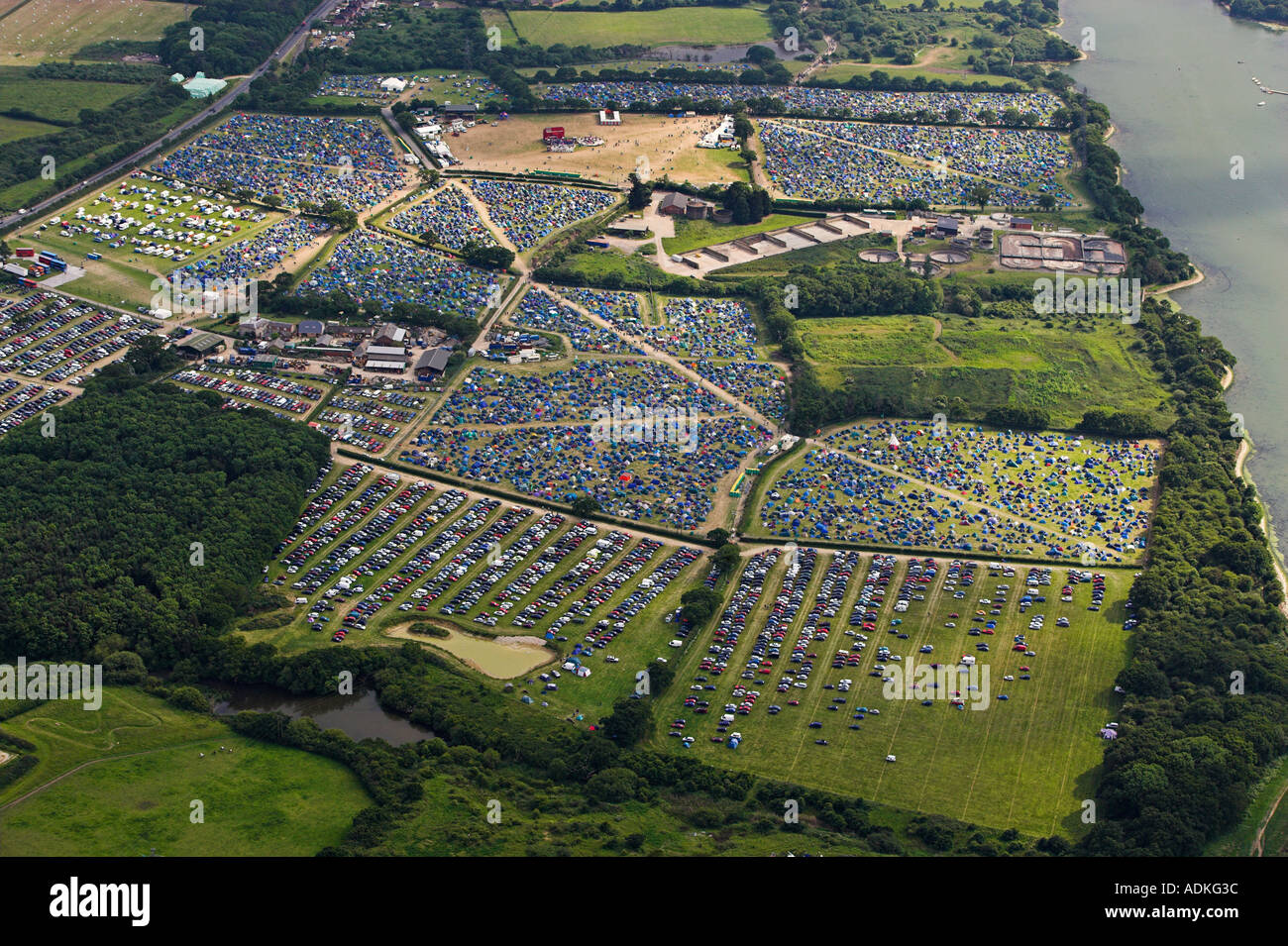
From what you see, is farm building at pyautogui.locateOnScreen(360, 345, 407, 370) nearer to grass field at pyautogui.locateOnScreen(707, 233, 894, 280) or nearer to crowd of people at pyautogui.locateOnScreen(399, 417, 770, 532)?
crowd of people at pyautogui.locateOnScreen(399, 417, 770, 532)

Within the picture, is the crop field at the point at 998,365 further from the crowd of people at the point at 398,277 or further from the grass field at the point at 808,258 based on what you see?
the crowd of people at the point at 398,277

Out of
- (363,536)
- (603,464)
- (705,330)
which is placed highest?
(705,330)

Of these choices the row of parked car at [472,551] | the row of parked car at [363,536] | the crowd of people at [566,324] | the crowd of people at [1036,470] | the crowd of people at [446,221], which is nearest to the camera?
the row of parked car at [472,551]

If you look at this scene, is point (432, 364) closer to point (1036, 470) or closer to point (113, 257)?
point (113, 257)

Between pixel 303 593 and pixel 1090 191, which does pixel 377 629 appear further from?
pixel 1090 191

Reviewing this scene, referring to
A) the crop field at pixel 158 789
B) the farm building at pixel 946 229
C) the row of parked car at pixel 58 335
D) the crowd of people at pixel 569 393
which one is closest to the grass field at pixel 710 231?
the farm building at pixel 946 229

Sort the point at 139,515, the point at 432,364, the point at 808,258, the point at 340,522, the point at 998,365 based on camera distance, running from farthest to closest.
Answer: the point at 808,258, the point at 998,365, the point at 432,364, the point at 340,522, the point at 139,515

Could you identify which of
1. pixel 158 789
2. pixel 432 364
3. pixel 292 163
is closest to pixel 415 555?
pixel 432 364
